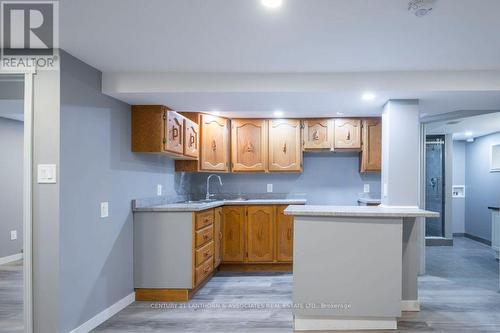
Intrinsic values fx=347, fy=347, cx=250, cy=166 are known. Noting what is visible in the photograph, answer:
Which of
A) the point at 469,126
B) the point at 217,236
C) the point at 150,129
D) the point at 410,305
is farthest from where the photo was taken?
the point at 469,126

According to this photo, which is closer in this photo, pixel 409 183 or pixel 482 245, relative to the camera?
pixel 409 183

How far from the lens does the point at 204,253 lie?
12.5 ft

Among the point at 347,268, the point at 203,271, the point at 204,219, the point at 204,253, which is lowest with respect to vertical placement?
the point at 203,271

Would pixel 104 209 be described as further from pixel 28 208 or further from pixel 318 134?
pixel 318 134

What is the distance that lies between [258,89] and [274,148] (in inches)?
76.5

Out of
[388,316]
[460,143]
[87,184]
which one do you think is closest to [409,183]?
[388,316]

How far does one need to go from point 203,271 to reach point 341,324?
1.57 metres

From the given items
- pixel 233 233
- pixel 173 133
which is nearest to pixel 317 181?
pixel 233 233

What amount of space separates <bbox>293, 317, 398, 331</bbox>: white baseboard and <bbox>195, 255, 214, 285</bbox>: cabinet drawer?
119cm

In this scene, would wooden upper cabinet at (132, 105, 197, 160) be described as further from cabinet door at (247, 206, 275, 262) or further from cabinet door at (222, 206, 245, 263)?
cabinet door at (247, 206, 275, 262)

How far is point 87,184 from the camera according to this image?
9.02ft

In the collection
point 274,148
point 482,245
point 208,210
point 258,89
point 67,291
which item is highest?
point 258,89

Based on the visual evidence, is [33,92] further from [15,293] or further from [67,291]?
[15,293]

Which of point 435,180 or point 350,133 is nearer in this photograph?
point 350,133
